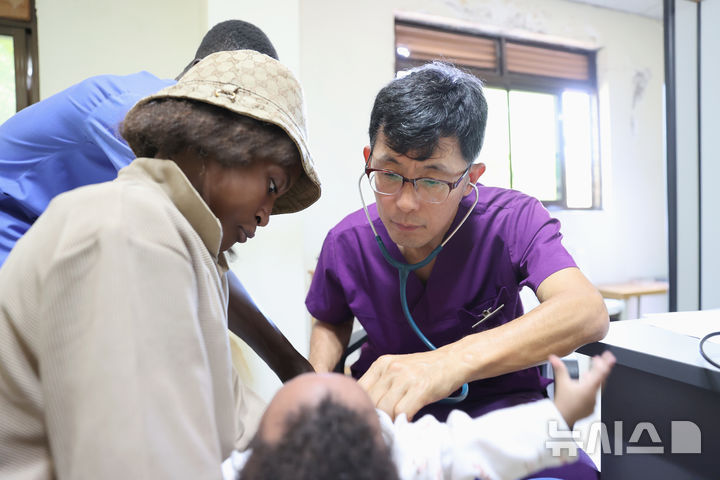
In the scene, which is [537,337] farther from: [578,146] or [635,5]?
[635,5]

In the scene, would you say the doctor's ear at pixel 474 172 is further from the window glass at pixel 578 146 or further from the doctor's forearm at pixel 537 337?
the window glass at pixel 578 146

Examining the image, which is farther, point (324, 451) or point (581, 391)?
point (581, 391)

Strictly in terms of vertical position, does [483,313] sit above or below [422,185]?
below

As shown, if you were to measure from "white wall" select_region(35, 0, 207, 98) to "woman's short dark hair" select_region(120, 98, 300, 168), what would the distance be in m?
2.25

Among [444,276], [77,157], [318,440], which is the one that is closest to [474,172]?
[444,276]

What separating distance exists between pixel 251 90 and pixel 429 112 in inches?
18.6

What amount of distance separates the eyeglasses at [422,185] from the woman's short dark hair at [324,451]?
70cm

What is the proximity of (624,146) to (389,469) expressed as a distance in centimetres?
462

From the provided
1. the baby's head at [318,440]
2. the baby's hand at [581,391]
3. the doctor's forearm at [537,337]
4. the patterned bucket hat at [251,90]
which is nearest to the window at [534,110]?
the doctor's forearm at [537,337]

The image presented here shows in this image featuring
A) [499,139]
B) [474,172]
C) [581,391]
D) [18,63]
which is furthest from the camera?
[499,139]

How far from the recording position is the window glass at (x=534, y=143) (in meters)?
4.06

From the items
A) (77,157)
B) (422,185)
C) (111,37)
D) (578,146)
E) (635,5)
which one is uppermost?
(635,5)

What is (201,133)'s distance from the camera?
28.0 inches

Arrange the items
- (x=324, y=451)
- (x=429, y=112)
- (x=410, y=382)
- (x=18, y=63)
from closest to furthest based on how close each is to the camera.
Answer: (x=324, y=451)
(x=410, y=382)
(x=429, y=112)
(x=18, y=63)
